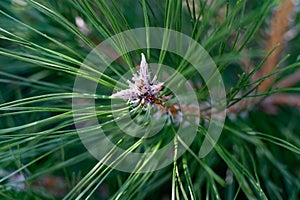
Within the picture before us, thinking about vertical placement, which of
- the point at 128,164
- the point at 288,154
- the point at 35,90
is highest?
the point at 35,90

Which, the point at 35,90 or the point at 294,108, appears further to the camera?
the point at 294,108

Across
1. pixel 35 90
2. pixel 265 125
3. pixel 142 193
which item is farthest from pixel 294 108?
pixel 35 90

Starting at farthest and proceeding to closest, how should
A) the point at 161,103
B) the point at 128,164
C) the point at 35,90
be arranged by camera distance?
the point at 35,90
the point at 128,164
the point at 161,103

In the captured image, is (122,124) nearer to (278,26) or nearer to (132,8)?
(132,8)

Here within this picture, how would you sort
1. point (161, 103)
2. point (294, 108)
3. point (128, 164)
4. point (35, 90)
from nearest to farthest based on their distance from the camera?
point (161, 103)
point (128, 164)
point (35, 90)
point (294, 108)

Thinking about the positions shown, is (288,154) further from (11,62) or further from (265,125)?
(11,62)

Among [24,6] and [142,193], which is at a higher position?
[24,6]

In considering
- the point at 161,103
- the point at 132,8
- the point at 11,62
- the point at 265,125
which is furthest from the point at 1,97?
the point at 265,125

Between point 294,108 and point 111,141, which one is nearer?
point 111,141

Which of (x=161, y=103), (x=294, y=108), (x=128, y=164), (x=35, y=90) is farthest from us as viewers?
(x=294, y=108)
